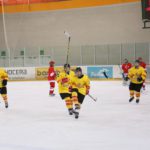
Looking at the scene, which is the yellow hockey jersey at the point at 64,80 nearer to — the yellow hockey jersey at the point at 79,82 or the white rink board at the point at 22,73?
the yellow hockey jersey at the point at 79,82

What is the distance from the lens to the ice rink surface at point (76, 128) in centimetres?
515

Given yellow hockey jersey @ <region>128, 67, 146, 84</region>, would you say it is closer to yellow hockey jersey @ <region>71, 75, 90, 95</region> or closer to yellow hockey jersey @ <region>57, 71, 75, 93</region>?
yellow hockey jersey @ <region>57, 71, 75, 93</region>

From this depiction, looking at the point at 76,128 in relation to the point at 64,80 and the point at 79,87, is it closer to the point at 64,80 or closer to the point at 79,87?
the point at 79,87

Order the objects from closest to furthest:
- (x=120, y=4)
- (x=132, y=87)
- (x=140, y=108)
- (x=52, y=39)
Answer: (x=140, y=108), (x=132, y=87), (x=120, y=4), (x=52, y=39)

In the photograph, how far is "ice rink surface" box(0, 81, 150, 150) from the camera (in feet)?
16.9

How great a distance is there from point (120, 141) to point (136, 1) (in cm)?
2050

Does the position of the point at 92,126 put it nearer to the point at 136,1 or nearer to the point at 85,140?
the point at 85,140

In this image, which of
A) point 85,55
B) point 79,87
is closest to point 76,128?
point 79,87

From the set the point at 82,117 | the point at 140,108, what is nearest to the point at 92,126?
the point at 82,117

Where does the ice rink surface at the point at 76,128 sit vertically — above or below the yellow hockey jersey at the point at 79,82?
below

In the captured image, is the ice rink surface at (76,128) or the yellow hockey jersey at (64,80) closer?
the ice rink surface at (76,128)

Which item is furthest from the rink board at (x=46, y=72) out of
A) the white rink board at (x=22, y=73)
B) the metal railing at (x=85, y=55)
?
the metal railing at (x=85, y=55)

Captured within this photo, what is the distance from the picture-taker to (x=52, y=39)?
27.5 m

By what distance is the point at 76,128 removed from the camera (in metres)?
6.53
